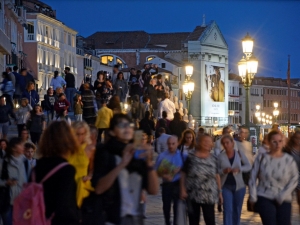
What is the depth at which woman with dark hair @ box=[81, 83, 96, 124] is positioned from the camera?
2225cm

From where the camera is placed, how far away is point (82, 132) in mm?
8031

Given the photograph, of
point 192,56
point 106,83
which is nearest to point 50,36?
point 192,56

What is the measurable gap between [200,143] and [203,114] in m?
84.2

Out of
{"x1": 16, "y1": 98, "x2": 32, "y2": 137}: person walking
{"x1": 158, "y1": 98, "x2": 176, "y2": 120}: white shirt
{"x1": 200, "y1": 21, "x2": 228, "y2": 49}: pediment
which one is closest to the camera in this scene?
{"x1": 16, "y1": 98, "x2": 32, "y2": 137}: person walking

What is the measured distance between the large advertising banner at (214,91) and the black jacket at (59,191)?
8759 cm

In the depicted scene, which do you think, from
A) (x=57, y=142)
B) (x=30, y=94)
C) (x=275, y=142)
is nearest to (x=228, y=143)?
(x=275, y=142)

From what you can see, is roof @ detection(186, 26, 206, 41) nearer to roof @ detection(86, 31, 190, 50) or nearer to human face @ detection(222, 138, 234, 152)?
roof @ detection(86, 31, 190, 50)

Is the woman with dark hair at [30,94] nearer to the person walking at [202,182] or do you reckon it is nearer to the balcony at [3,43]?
the balcony at [3,43]

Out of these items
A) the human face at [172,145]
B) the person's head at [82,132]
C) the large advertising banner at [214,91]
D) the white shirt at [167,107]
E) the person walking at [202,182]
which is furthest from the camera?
the large advertising banner at [214,91]

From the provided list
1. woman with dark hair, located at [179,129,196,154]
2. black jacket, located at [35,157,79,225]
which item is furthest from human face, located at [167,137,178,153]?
black jacket, located at [35,157,79,225]

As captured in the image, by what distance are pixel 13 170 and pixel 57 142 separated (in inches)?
134

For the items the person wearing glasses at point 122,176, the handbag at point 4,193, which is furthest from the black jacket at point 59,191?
the handbag at point 4,193

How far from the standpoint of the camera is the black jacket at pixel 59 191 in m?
6.00

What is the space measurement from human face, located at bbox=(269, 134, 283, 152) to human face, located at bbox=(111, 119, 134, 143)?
306cm
